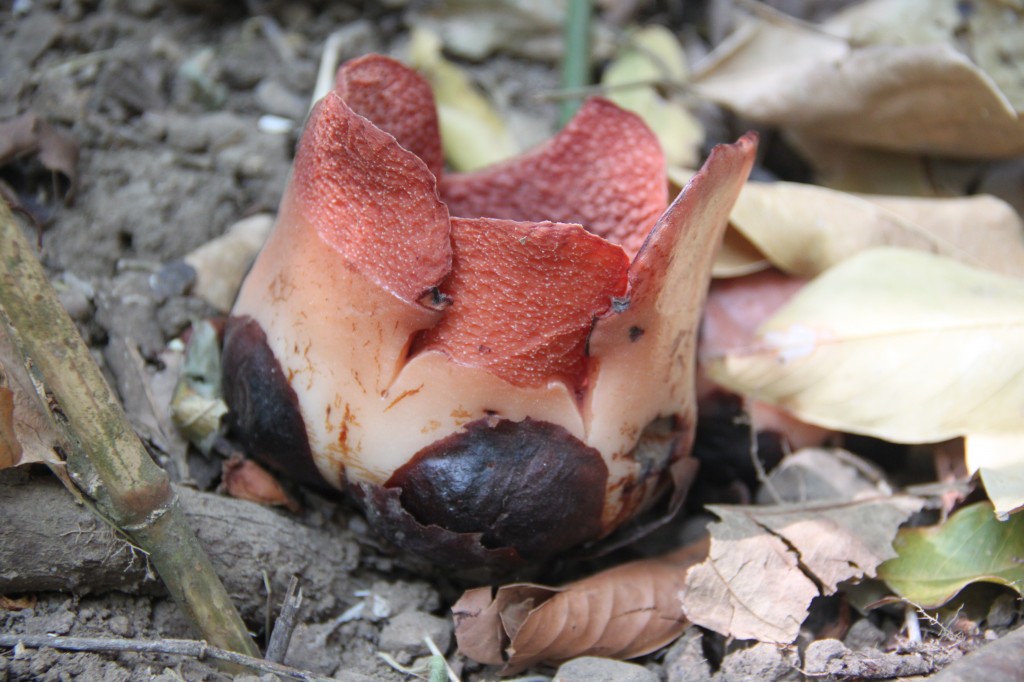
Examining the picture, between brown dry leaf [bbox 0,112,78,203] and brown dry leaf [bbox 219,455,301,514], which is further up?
brown dry leaf [bbox 0,112,78,203]

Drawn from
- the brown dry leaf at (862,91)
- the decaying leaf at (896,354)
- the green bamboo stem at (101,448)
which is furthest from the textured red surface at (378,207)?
the brown dry leaf at (862,91)

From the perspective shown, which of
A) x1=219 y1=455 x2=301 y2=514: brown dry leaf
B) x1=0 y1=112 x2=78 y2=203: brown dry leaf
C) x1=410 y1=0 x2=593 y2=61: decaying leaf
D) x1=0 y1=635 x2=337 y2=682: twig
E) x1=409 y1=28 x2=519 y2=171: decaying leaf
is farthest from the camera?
x1=410 y1=0 x2=593 y2=61: decaying leaf

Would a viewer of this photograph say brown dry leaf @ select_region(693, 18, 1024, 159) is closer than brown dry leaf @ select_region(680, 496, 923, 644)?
No

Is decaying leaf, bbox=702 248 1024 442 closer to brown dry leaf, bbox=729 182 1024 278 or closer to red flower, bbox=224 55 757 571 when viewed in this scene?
brown dry leaf, bbox=729 182 1024 278

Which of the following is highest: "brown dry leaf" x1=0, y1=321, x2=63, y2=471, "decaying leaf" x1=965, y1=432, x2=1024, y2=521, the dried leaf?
"brown dry leaf" x1=0, y1=321, x2=63, y2=471

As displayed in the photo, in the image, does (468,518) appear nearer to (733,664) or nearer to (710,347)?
(733,664)

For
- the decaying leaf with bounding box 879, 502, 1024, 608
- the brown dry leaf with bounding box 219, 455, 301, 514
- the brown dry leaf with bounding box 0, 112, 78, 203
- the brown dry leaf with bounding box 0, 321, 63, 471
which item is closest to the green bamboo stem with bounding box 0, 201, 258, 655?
the brown dry leaf with bounding box 0, 321, 63, 471

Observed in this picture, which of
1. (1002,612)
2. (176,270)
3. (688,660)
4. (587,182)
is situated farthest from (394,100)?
(1002,612)
